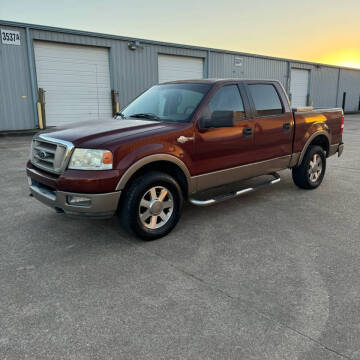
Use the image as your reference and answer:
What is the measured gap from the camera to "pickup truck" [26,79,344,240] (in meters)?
3.41

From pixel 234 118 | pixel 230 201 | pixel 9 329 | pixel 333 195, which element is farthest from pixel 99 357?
pixel 333 195

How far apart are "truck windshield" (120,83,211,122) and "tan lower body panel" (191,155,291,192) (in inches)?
31.4

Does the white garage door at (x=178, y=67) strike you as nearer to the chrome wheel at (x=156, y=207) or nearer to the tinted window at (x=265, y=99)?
the tinted window at (x=265, y=99)

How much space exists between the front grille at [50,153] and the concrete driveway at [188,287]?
2.86ft

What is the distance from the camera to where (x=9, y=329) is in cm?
236

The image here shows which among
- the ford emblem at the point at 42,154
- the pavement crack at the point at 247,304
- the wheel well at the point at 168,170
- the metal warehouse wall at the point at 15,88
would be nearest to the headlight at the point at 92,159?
the wheel well at the point at 168,170

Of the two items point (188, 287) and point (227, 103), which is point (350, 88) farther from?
point (188, 287)

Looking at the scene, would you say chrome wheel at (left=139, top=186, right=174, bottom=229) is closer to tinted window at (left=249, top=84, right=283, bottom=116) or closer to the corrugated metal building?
tinted window at (left=249, top=84, right=283, bottom=116)

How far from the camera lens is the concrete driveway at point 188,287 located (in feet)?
7.25

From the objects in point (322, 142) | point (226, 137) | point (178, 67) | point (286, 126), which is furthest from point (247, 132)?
point (178, 67)

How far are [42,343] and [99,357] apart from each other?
43cm

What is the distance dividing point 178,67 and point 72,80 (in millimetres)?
6063

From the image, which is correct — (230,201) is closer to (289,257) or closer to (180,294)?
(289,257)

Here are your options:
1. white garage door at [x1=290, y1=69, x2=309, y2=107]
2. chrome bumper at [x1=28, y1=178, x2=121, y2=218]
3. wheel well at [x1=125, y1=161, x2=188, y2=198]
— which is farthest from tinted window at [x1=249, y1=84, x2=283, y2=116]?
white garage door at [x1=290, y1=69, x2=309, y2=107]
